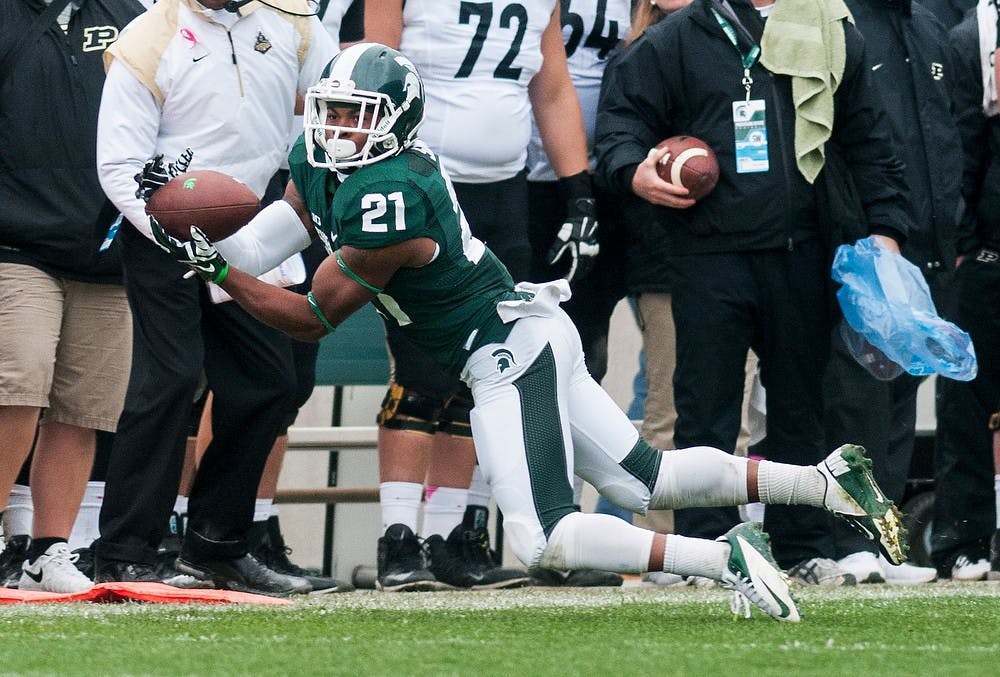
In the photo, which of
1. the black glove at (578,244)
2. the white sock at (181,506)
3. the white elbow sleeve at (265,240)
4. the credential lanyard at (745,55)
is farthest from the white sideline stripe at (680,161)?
the white sock at (181,506)

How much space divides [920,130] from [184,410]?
2.83m

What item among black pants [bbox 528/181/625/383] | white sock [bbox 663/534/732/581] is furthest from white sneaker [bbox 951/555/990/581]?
white sock [bbox 663/534/732/581]

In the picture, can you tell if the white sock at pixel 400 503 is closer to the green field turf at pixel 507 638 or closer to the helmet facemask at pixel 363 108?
the green field turf at pixel 507 638

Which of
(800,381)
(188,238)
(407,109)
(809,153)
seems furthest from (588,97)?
(188,238)

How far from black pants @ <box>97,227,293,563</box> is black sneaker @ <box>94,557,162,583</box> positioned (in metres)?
0.02

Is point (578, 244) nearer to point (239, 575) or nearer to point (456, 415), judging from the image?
point (456, 415)

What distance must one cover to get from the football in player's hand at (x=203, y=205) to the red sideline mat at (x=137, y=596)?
0.99 m

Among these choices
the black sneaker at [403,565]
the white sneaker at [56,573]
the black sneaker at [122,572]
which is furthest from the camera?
the black sneaker at [403,565]

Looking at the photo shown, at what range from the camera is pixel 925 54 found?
20.8 feet

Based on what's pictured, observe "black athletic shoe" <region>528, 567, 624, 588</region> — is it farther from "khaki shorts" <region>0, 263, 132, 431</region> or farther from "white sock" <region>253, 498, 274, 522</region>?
"khaki shorts" <region>0, 263, 132, 431</region>

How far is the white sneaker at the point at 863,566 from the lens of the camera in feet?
19.2

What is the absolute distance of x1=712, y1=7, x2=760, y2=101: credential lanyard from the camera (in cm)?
577

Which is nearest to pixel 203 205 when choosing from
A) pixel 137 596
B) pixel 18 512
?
pixel 137 596

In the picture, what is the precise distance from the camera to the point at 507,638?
396 centimetres
